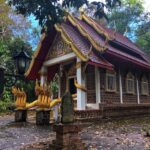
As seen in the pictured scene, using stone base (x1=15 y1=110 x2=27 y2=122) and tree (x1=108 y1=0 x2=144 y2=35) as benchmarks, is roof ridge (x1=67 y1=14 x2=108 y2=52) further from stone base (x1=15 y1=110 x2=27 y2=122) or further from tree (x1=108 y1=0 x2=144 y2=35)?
tree (x1=108 y1=0 x2=144 y2=35)

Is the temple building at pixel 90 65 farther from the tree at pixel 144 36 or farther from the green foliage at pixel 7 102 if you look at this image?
the tree at pixel 144 36

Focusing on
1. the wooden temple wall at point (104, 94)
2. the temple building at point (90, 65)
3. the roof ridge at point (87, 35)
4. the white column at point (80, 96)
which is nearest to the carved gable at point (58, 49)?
the temple building at point (90, 65)

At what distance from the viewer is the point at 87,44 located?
15.6 meters

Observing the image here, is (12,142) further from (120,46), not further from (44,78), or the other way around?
(120,46)

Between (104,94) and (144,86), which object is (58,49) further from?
(144,86)

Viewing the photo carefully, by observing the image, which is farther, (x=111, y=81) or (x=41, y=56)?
(x=41, y=56)

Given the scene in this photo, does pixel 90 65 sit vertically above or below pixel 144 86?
above

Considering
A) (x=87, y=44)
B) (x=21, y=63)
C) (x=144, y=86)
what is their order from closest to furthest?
(x=21, y=63) < (x=87, y=44) < (x=144, y=86)

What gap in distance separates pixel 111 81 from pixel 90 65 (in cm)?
169

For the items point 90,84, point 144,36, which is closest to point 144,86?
point 90,84

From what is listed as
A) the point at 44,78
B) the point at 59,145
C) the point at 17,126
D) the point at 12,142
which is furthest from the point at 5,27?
the point at 59,145

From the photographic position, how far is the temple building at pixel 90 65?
47.9 ft

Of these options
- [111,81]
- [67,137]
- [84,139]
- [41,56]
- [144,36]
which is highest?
[144,36]

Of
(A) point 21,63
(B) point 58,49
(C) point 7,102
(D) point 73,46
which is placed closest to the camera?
(A) point 21,63
